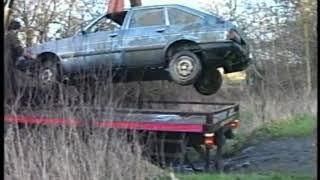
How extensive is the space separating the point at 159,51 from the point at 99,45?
0.32 m

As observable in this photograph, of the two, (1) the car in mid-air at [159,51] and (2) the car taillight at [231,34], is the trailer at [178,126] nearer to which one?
(1) the car in mid-air at [159,51]

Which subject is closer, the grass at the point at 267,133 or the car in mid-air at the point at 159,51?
the car in mid-air at the point at 159,51

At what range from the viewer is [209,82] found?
10.2 feet

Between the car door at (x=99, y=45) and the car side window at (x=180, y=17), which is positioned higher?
the car side window at (x=180, y=17)

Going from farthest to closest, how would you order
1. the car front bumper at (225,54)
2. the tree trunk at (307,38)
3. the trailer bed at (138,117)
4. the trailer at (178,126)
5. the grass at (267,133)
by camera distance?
the grass at (267,133), the car front bumper at (225,54), the trailer at (178,126), the tree trunk at (307,38), the trailer bed at (138,117)

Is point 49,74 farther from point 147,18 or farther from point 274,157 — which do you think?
point 274,157

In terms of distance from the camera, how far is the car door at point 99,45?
10.1 ft

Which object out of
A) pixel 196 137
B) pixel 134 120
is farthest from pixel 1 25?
pixel 196 137

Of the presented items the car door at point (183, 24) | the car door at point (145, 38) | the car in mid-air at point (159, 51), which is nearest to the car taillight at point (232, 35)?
the car in mid-air at point (159, 51)

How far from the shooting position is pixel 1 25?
39.6 inches

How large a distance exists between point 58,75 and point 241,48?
95 centimetres

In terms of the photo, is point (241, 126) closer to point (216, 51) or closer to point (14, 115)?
point (216, 51)

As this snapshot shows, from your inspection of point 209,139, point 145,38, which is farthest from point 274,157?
point 145,38

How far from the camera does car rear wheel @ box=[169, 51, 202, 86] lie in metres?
3.06
